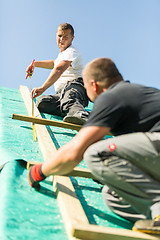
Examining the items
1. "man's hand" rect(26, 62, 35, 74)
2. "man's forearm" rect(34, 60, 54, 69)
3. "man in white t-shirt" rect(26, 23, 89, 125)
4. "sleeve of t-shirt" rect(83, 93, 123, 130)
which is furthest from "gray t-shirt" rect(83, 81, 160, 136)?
"man's forearm" rect(34, 60, 54, 69)

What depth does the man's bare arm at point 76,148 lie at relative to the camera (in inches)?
59.6

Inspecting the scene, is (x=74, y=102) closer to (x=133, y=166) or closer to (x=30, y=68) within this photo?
(x=30, y=68)

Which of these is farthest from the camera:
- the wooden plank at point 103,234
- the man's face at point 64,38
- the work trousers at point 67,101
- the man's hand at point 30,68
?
the man's face at point 64,38

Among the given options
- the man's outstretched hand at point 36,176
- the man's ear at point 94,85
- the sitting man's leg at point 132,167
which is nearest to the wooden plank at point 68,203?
the man's outstretched hand at point 36,176

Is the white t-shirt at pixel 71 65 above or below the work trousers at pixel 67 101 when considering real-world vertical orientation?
above

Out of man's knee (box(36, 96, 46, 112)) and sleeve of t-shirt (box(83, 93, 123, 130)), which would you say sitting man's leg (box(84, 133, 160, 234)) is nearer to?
sleeve of t-shirt (box(83, 93, 123, 130))

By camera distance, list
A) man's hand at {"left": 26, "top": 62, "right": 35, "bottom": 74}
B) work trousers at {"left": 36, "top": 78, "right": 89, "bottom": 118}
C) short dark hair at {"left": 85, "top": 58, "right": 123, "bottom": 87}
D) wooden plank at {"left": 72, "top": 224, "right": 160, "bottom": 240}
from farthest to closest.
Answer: man's hand at {"left": 26, "top": 62, "right": 35, "bottom": 74} → work trousers at {"left": 36, "top": 78, "right": 89, "bottom": 118} → short dark hair at {"left": 85, "top": 58, "right": 123, "bottom": 87} → wooden plank at {"left": 72, "top": 224, "right": 160, "bottom": 240}

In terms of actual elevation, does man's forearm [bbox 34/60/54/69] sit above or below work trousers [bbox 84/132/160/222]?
above

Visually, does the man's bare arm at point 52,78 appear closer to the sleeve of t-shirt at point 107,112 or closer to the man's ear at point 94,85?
the man's ear at point 94,85

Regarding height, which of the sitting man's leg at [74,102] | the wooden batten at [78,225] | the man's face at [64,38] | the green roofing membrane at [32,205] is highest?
the man's face at [64,38]

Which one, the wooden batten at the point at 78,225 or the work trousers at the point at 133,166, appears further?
the work trousers at the point at 133,166

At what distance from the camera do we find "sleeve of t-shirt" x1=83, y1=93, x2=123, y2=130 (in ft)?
4.87

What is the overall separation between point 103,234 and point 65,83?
3111 millimetres

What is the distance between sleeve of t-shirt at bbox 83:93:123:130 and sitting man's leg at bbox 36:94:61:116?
284 cm
